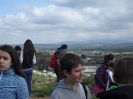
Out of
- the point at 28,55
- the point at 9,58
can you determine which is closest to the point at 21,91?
the point at 9,58

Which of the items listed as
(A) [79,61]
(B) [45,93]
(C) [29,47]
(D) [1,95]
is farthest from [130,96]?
(B) [45,93]

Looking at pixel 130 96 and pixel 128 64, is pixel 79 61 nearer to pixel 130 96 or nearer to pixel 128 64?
pixel 128 64

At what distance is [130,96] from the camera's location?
2.00 meters

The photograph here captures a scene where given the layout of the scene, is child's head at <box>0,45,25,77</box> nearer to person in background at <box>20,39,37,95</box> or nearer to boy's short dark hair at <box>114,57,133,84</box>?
boy's short dark hair at <box>114,57,133,84</box>

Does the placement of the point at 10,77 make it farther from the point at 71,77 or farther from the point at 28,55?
the point at 28,55

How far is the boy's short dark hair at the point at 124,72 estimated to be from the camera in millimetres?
2143

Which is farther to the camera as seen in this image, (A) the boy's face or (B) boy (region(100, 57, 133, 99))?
(A) the boy's face

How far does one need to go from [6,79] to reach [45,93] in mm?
5747

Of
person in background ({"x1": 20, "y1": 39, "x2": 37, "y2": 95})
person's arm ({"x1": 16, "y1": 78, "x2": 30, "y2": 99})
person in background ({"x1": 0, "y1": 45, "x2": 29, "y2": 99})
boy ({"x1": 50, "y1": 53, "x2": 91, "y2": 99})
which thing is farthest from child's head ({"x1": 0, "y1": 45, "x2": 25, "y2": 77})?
person in background ({"x1": 20, "y1": 39, "x2": 37, "y2": 95})

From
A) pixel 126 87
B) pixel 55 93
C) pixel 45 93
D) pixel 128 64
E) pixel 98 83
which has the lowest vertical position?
pixel 45 93

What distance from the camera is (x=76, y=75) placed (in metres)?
2.86

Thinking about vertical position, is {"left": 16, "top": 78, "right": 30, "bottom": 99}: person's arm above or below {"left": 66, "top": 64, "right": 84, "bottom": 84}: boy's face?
below

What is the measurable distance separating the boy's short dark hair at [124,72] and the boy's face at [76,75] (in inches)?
27.9

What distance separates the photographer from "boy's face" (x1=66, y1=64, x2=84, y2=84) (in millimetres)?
2861
